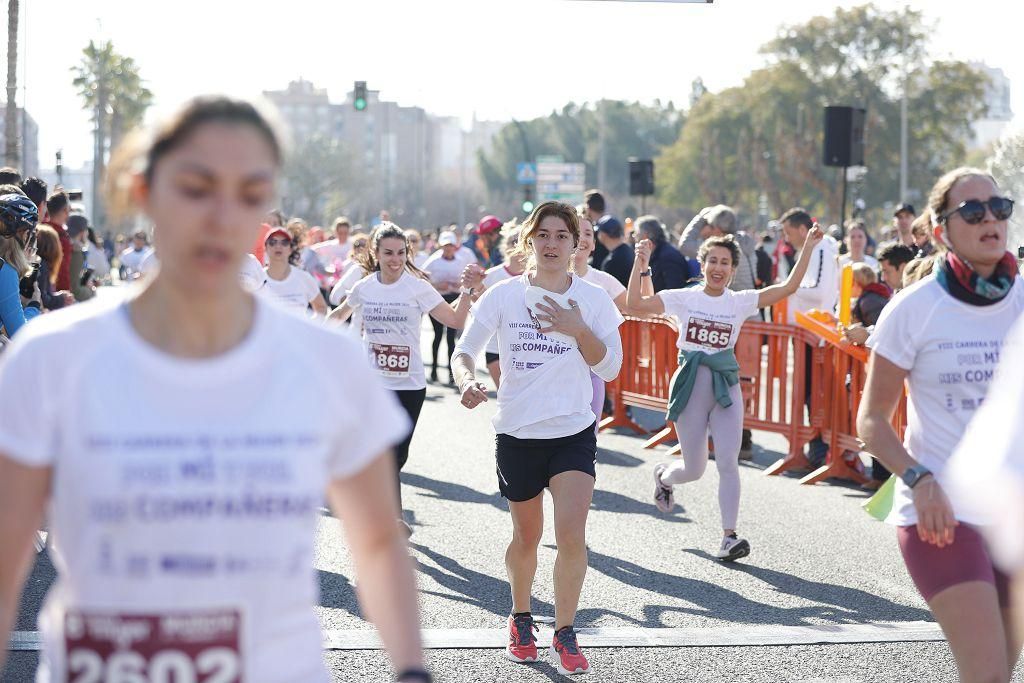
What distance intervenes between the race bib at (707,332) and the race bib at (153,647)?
277 inches

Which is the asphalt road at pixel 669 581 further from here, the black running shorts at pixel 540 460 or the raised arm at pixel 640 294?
the raised arm at pixel 640 294

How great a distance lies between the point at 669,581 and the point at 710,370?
4.86ft

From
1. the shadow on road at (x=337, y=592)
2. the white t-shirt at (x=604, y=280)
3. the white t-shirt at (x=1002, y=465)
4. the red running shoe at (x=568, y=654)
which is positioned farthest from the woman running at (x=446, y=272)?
the white t-shirt at (x=1002, y=465)

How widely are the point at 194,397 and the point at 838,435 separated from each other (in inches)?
384

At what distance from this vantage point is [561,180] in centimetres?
7500

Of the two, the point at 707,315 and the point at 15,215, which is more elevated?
the point at 15,215

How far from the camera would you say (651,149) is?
434 feet

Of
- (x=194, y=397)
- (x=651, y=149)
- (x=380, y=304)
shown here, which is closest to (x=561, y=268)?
(x=380, y=304)

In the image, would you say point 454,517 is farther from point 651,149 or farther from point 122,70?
point 651,149

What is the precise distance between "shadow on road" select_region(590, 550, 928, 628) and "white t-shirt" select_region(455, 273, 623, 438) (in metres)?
1.22

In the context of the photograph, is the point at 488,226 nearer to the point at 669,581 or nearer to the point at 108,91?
the point at 669,581

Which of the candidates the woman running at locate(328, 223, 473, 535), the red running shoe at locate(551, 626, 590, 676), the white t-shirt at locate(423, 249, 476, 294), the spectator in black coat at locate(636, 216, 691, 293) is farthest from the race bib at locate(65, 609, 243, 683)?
the white t-shirt at locate(423, 249, 476, 294)

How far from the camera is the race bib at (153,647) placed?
2479mm

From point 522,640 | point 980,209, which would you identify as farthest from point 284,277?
point 980,209
